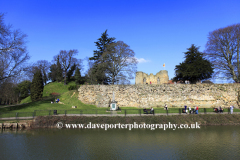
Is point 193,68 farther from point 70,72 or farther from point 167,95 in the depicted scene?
point 70,72

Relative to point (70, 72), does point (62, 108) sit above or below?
below

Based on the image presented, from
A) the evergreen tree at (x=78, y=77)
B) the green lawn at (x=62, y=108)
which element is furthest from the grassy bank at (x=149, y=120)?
the evergreen tree at (x=78, y=77)

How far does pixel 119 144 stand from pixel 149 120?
7.07m

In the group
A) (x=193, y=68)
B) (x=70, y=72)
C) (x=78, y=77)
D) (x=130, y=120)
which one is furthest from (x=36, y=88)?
(x=193, y=68)

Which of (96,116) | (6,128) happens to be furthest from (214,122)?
(6,128)

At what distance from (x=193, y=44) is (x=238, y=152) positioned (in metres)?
26.3

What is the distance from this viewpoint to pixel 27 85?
44656 mm

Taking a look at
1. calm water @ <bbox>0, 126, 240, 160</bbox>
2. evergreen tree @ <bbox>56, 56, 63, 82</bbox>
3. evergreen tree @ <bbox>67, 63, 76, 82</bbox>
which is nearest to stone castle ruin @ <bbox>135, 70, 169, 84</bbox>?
evergreen tree @ <bbox>67, 63, 76, 82</bbox>

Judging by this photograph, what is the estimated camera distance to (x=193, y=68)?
2953 cm

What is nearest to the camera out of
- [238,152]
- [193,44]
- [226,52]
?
[238,152]

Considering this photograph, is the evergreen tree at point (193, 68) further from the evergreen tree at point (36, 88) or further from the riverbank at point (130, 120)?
the evergreen tree at point (36, 88)

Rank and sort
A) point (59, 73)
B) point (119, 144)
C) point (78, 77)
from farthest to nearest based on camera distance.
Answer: point (59, 73)
point (78, 77)
point (119, 144)

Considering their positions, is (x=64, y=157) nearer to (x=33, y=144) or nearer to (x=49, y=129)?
(x=33, y=144)

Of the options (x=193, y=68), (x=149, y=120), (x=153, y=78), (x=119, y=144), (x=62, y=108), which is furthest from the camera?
(x=153, y=78)
